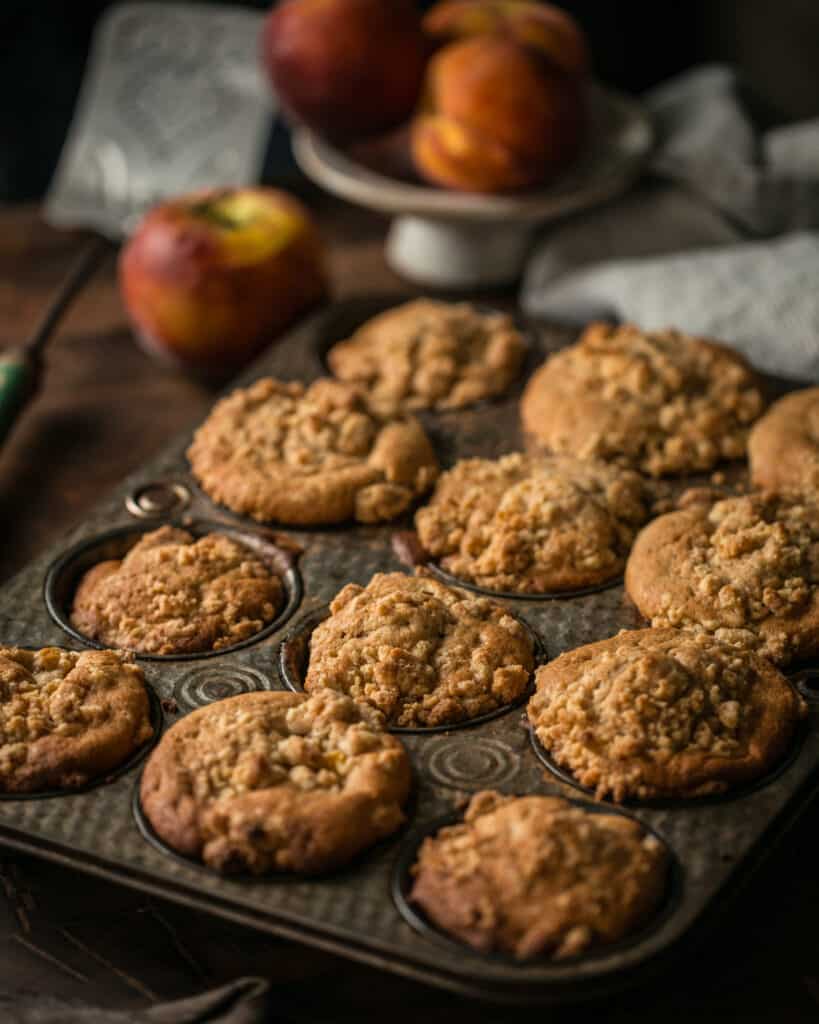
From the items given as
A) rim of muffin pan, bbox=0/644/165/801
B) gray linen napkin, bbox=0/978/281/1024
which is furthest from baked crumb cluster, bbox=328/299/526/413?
gray linen napkin, bbox=0/978/281/1024

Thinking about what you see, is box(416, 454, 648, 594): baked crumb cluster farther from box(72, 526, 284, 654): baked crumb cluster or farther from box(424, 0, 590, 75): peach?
box(424, 0, 590, 75): peach

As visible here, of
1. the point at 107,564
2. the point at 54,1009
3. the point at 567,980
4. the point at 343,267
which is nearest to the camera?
the point at 567,980

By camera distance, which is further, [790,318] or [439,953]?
[790,318]

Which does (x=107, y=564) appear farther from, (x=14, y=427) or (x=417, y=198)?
(x=417, y=198)

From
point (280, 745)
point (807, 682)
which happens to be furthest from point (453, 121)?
point (280, 745)

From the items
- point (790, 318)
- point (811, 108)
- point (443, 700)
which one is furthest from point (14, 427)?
point (811, 108)

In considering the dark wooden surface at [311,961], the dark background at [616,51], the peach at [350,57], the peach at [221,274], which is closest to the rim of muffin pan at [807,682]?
the dark wooden surface at [311,961]

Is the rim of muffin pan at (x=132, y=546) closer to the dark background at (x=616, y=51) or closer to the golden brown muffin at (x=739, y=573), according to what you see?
the golden brown muffin at (x=739, y=573)
